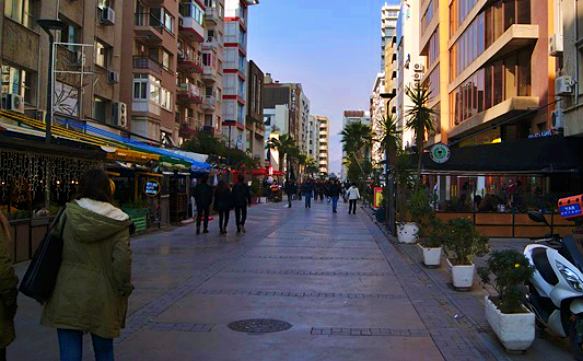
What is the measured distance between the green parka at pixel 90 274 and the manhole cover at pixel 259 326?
268 cm

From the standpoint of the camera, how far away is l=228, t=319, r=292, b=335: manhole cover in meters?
6.56

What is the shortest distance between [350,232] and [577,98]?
8510 millimetres

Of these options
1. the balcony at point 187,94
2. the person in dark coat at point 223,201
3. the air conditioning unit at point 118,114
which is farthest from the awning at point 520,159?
the balcony at point 187,94

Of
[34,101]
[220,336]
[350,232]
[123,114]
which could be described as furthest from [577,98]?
[123,114]

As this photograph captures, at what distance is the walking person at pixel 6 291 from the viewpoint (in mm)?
3807

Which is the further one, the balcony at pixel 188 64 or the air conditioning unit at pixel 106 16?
the balcony at pixel 188 64

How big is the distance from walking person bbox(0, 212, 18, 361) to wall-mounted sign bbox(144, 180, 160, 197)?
51.1 feet

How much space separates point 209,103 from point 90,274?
172 ft

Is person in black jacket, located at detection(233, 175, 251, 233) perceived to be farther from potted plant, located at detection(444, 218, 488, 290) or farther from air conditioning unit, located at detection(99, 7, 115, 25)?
air conditioning unit, located at detection(99, 7, 115, 25)

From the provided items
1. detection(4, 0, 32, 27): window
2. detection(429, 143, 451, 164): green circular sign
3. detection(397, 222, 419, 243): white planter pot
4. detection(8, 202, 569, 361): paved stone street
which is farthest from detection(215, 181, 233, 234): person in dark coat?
detection(4, 0, 32, 27): window

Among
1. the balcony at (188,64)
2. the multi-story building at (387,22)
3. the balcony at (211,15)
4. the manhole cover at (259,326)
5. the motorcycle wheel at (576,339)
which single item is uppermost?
the multi-story building at (387,22)

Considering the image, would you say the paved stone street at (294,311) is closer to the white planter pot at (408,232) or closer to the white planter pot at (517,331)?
the white planter pot at (517,331)

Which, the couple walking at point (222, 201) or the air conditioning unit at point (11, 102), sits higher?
the air conditioning unit at point (11, 102)

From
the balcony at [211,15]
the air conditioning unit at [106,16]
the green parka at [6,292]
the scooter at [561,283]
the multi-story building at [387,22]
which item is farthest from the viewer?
the multi-story building at [387,22]
